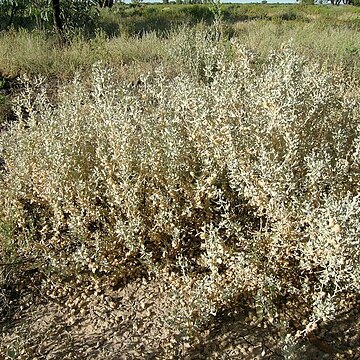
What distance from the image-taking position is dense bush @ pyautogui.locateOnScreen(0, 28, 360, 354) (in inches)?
83.3

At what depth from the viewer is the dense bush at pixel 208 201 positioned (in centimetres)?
212

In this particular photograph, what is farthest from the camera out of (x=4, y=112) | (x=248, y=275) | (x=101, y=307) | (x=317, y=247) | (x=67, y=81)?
(x=67, y=81)

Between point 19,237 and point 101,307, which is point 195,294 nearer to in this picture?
point 101,307

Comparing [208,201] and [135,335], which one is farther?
[208,201]

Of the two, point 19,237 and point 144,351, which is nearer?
point 144,351

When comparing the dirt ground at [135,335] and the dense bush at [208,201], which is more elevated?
the dense bush at [208,201]

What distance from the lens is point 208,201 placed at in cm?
249

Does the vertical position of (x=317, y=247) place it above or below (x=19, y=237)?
above

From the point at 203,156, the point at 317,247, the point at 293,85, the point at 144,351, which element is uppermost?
the point at 293,85

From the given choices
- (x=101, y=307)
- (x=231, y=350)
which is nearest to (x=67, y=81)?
(x=101, y=307)

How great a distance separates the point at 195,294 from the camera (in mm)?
2150

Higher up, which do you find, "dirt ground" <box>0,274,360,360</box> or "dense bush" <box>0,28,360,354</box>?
"dense bush" <box>0,28,360,354</box>

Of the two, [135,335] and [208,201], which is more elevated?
[208,201]

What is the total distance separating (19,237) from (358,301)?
6.57 ft
